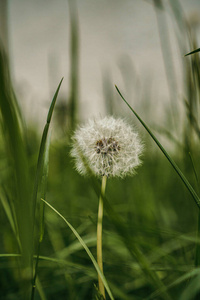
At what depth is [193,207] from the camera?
1.19 metres

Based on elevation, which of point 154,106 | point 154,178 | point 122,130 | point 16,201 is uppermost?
point 154,106

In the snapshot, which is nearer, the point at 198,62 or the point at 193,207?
the point at 198,62

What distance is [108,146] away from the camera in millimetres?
676

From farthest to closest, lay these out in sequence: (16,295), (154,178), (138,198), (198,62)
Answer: (154,178) → (138,198) → (16,295) → (198,62)

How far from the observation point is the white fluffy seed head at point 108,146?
2.17ft

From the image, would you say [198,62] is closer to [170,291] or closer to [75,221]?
[170,291]

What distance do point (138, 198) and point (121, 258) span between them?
0.27 m

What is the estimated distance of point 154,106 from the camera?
192 cm

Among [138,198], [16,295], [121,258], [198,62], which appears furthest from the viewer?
[138,198]

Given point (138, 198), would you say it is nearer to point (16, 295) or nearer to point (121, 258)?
point (121, 258)

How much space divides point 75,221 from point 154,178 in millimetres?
704

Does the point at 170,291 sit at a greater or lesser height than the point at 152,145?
lesser

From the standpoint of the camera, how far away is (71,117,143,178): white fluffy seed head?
0.66m

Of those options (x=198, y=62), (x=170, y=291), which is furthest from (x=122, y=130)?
(x=170, y=291)
